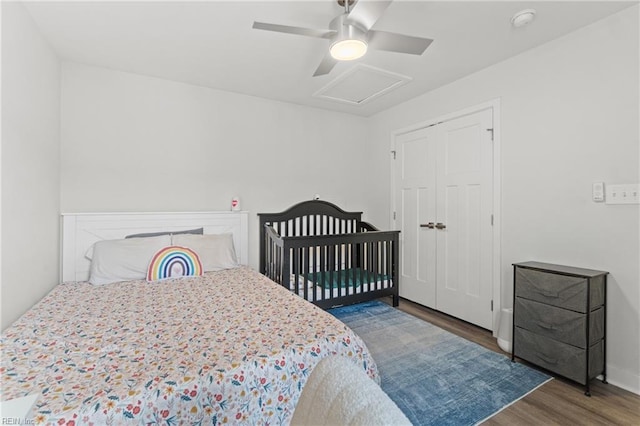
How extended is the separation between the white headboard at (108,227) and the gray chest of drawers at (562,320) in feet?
8.85

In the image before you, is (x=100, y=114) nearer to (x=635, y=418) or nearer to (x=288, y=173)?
(x=288, y=173)

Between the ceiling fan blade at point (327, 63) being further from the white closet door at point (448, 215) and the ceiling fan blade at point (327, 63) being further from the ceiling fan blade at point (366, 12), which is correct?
the white closet door at point (448, 215)

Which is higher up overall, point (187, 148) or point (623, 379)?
point (187, 148)

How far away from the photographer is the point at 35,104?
80.0 inches

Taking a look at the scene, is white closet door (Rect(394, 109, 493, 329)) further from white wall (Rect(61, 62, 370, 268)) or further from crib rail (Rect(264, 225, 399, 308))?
white wall (Rect(61, 62, 370, 268))

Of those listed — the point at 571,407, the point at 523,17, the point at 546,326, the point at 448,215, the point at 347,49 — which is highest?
the point at 523,17

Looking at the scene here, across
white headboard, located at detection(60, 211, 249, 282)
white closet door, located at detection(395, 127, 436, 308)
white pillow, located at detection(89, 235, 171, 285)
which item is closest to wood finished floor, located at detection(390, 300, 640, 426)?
white closet door, located at detection(395, 127, 436, 308)

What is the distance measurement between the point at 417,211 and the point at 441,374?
184 centimetres

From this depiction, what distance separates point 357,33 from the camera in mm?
1558

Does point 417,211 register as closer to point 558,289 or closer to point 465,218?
point 465,218

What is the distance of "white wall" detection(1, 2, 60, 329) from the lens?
1681mm

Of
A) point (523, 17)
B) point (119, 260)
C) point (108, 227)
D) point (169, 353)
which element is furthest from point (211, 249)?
point (523, 17)

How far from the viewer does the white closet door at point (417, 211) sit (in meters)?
3.28

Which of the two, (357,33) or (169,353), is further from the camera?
(357,33)
